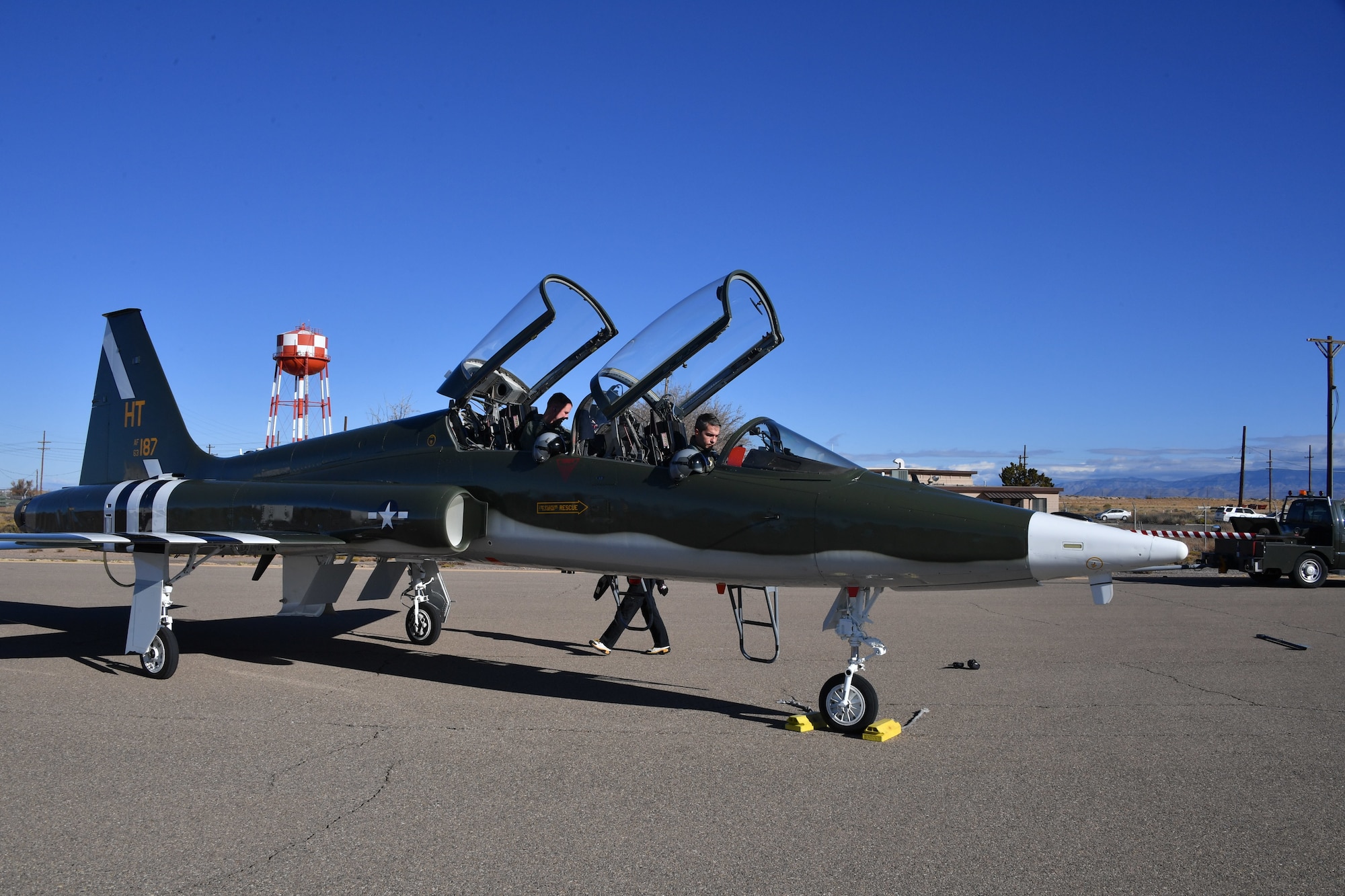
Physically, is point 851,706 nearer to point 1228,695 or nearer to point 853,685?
point 853,685

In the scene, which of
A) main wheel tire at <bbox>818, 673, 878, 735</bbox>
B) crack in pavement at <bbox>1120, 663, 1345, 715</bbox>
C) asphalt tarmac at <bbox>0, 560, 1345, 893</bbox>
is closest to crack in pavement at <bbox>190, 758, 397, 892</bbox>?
asphalt tarmac at <bbox>0, 560, 1345, 893</bbox>

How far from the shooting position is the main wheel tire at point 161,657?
754cm

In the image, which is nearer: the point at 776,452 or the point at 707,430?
the point at 776,452

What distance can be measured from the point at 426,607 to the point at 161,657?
290cm

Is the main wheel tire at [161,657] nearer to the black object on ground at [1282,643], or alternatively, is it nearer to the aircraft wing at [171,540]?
the aircraft wing at [171,540]

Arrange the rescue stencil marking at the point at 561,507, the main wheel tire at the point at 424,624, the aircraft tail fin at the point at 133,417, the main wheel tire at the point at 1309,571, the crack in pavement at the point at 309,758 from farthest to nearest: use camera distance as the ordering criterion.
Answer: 1. the main wheel tire at the point at 1309,571
2. the aircraft tail fin at the point at 133,417
3. the main wheel tire at the point at 424,624
4. the rescue stencil marking at the point at 561,507
5. the crack in pavement at the point at 309,758

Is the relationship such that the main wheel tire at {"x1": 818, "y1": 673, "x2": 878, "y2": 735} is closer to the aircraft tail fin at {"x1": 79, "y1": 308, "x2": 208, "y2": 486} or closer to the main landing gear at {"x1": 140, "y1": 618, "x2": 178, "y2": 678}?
the main landing gear at {"x1": 140, "y1": 618, "x2": 178, "y2": 678}

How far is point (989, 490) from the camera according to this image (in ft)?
97.2

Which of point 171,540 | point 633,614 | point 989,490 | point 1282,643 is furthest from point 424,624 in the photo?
point 989,490

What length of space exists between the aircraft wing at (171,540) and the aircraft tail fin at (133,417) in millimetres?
Result: 2823

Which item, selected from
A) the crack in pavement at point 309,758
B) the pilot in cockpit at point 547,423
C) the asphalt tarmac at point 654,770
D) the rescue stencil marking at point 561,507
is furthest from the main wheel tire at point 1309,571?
the crack in pavement at point 309,758

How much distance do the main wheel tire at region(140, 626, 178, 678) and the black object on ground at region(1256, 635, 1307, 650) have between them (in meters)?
11.0

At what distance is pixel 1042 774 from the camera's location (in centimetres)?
507

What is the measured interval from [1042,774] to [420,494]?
5.09 meters
